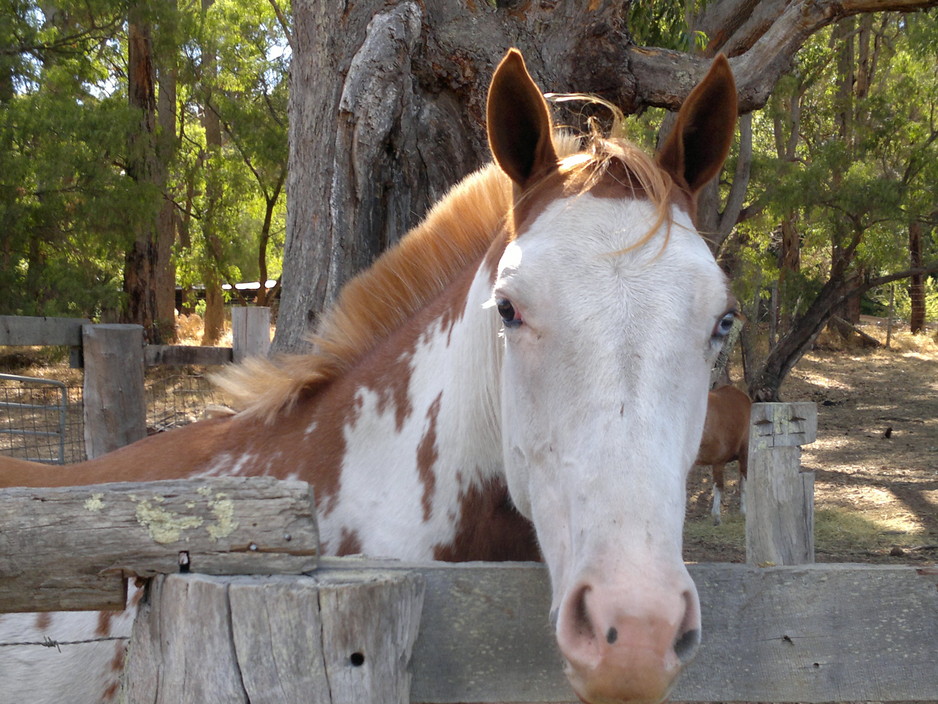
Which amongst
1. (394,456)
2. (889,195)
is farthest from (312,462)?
(889,195)

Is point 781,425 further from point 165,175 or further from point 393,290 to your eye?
point 165,175

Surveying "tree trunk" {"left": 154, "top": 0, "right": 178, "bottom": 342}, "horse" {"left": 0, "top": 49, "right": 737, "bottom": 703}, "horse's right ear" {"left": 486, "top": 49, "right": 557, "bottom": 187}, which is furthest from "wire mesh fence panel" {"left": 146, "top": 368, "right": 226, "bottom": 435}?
"horse's right ear" {"left": 486, "top": 49, "right": 557, "bottom": 187}

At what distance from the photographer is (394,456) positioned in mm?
2156

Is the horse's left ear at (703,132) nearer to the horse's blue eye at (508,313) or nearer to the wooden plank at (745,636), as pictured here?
the horse's blue eye at (508,313)

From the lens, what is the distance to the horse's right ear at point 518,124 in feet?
6.30

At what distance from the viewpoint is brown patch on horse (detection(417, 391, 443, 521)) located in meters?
2.05

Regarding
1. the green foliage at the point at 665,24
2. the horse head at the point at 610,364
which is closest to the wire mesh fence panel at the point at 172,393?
the green foliage at the point at 665,24

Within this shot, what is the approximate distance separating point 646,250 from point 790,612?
0.78m

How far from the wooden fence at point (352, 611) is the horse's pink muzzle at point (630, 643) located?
9.1 inches

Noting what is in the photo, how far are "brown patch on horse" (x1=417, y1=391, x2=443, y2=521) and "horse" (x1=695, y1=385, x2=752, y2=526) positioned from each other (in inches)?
265

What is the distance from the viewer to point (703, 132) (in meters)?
2.03

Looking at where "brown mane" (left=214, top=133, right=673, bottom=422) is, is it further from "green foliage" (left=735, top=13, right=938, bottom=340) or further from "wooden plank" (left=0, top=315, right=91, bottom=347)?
"green foliage" (left=735, top=13, right=938, bottom=340)

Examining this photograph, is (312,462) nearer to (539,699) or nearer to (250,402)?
(250,402)

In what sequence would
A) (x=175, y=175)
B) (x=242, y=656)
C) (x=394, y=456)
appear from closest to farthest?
(x=242, y=656)
(x=394, y=456)
(x=175, y=175)
